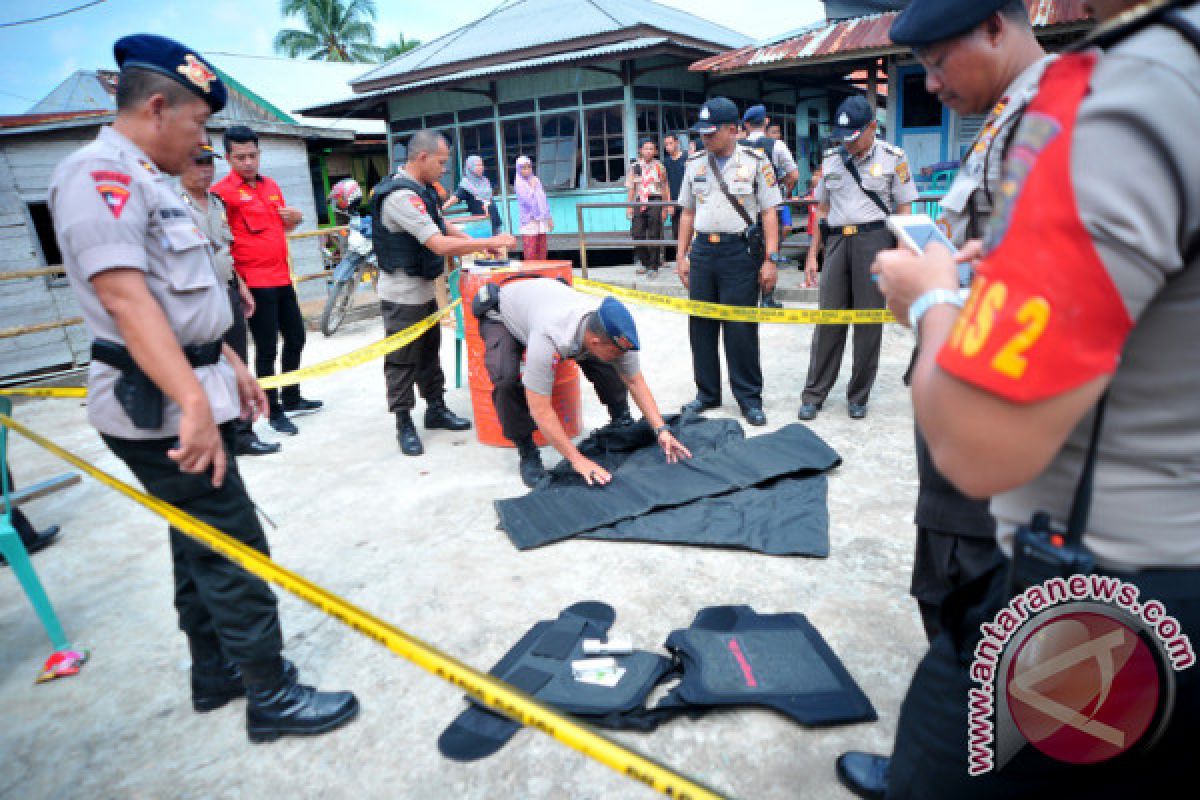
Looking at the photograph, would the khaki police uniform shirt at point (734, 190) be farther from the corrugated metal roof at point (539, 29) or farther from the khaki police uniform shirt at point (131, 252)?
the corrugated metal roof at point (539, 29)

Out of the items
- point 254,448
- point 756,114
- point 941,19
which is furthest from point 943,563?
point 756,114

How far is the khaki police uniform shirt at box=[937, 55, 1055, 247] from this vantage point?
4.01 ft

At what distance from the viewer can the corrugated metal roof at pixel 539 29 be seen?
1257cm

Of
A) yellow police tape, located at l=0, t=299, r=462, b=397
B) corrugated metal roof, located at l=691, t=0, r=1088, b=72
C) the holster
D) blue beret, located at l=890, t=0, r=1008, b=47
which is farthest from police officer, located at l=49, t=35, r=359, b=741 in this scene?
corrugated metal roof, located at l=691, t=0, r=1088, b=72

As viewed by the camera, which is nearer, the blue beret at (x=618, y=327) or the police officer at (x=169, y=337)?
the police officer at (x=169, y=337)

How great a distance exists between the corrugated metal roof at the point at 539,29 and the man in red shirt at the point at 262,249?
842cm

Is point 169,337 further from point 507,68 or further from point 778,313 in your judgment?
point 507,68

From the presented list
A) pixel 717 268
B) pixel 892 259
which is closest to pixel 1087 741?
pixel 892 259

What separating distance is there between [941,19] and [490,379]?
130 inches

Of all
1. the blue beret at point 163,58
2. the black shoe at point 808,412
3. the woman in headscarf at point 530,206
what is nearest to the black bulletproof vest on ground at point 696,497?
the black shoe at point 808,412

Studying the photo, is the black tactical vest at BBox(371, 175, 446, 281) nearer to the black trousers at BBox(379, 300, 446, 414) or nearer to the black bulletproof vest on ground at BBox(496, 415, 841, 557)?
the black trousers at BBox(379, 300, 446, 414)

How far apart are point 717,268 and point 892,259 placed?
144 inches

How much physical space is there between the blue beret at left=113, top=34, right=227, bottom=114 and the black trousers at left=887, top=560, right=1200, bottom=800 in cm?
206

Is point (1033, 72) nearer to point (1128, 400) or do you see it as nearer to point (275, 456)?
point (1128, 400)
